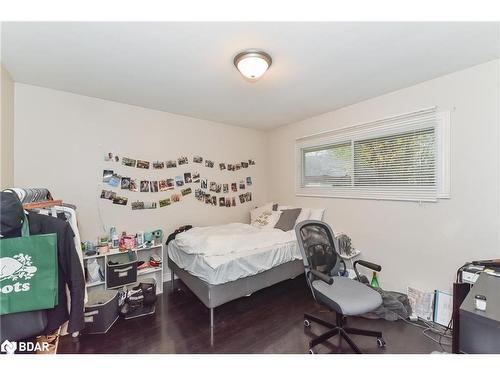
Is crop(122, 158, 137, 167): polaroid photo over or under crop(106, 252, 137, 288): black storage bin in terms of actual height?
over

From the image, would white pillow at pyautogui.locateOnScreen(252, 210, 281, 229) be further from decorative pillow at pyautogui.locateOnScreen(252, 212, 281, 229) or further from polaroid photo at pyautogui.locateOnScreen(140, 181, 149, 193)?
polaroid photo at pyautogui.locateOnScreen(140, 181, 149, 193)

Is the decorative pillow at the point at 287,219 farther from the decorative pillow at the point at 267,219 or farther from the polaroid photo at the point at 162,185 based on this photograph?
the polaroid photo at the point at 162,185

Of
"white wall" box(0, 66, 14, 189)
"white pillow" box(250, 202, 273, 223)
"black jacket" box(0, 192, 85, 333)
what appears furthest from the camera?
"white pillow" box(250, 202, 273, 223)

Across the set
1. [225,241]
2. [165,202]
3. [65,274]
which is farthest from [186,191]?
[65,274]

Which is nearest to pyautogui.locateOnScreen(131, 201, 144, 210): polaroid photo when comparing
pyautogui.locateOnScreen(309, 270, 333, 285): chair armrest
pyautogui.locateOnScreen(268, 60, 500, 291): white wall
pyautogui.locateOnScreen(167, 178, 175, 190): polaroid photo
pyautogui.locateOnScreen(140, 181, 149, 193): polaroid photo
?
pyautogui.locateOnScreen(140, 181, 149, 193): polaroid photo

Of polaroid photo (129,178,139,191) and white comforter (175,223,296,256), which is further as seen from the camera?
polaroid photo (129,178,139,191)

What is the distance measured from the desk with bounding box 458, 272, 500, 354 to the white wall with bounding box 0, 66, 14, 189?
10.9ft

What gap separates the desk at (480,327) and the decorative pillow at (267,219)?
2270mm

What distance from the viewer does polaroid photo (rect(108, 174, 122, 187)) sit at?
281cm

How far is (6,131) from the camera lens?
6.79 ft

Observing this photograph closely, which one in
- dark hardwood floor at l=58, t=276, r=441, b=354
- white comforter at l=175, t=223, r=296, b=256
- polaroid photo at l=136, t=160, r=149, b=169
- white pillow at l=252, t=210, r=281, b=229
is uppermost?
polaroid photo at l=136, t=160, r=149, b=169

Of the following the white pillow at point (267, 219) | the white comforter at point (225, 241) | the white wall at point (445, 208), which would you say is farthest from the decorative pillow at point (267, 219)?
the white wall at point (445, 208)

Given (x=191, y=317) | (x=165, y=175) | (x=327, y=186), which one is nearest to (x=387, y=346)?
(x=191, y=317)
